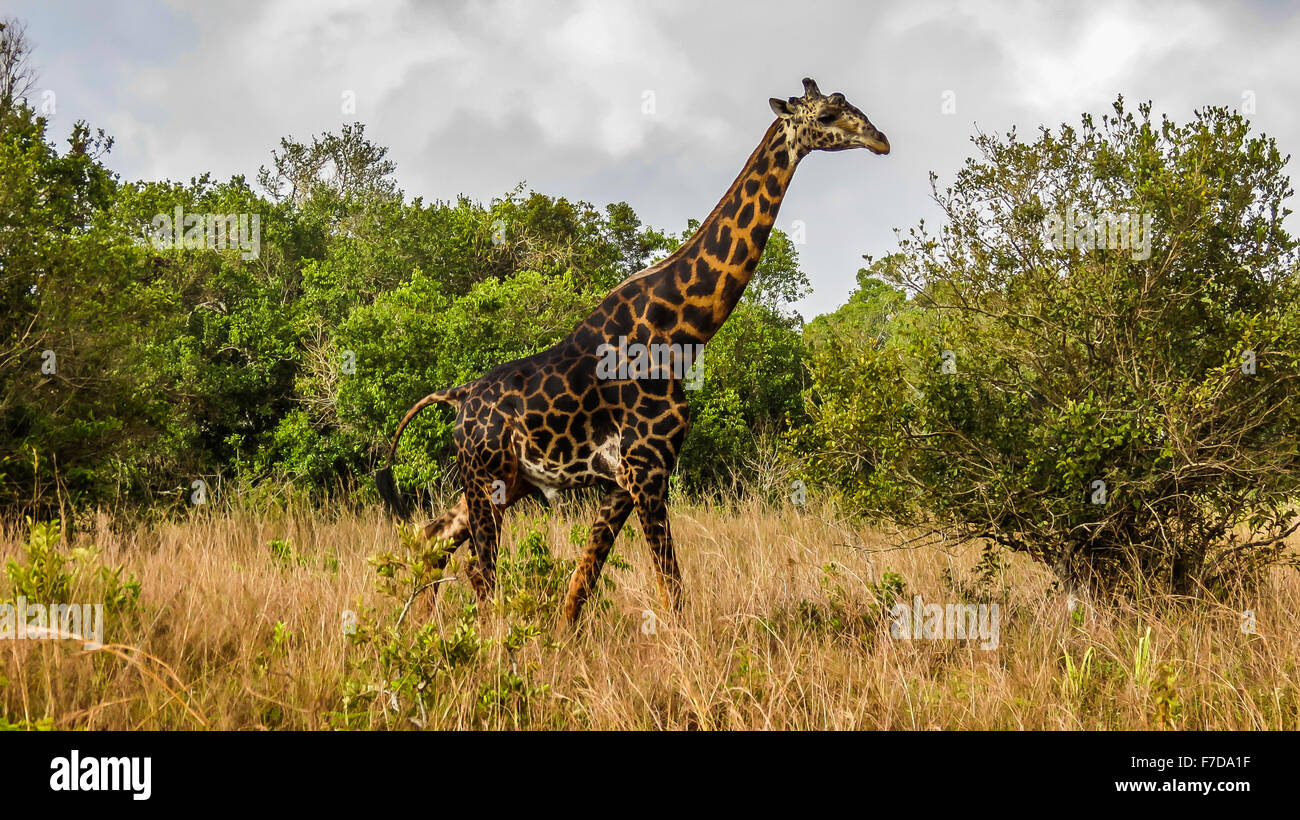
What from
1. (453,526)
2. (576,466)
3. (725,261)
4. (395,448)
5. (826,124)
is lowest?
(453,526)

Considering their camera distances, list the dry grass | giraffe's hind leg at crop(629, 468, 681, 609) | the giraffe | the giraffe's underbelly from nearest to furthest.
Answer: the dry grass → giraffe's hind leg at crop(629, 468, 681, 609) → the giraffe → the giraffe's underbelly

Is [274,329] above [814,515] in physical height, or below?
above

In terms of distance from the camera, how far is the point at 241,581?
5652 mm

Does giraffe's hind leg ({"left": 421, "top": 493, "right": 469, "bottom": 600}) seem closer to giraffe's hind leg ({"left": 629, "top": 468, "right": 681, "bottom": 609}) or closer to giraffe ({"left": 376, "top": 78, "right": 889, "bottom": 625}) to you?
giraffe ({"left": 376, "top": 78, "right": 889, "bottom": 625})

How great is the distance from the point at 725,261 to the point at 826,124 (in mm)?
944

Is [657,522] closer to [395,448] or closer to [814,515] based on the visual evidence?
[395,448]

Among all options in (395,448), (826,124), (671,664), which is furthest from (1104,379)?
(395,448)

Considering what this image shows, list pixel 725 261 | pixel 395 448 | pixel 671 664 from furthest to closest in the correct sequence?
pixel 395 448
pixel 725 261
pixel 671 664

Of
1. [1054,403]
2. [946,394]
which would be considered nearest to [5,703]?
[946,394]

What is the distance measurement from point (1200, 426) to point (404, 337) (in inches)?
316

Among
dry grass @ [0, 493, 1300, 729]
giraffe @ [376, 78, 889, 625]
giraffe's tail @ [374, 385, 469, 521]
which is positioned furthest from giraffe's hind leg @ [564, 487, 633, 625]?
giraffe's tail @ [374, 385, 469, 521]

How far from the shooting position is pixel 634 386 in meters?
5.27

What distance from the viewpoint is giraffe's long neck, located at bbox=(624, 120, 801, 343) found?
537 centimetres
